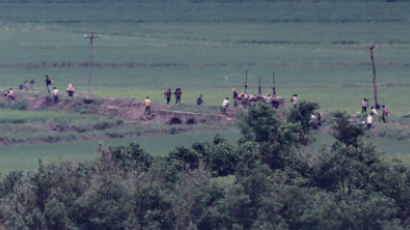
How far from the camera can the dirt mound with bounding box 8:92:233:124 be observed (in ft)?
159

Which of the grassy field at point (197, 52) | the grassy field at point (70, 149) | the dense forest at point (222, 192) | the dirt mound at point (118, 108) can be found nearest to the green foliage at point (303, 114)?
the grassy field at point (70, 149)

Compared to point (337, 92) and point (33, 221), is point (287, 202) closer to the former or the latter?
point (33, 221)

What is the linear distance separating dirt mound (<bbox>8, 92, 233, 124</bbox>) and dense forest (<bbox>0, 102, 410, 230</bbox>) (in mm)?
18082

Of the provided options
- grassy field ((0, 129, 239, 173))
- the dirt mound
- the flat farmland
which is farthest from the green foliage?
the flat farmland

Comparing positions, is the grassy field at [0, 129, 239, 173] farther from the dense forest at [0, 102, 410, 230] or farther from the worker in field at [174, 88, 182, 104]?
the worker in field at [174, 88, 182, 104]

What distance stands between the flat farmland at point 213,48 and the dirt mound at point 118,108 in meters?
5.18

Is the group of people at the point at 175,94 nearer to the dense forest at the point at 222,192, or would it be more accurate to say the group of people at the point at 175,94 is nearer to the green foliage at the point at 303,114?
the green foliage at the point at 303,114

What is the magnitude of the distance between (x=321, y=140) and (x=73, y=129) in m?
13.6

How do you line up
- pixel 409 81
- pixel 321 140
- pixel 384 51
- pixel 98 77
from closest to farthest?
pixel 321 140, pixel 409 81, pixel 98 77, pixel 384 51

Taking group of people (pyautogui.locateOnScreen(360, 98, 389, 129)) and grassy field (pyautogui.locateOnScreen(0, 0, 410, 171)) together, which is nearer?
group of people (pyautogui.locateOnScreen(360, 98, 389, 129))

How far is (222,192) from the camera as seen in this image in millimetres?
27922

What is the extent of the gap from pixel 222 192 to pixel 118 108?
25.1m

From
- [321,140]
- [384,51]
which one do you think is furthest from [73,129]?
[384,51]

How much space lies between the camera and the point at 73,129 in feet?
153
